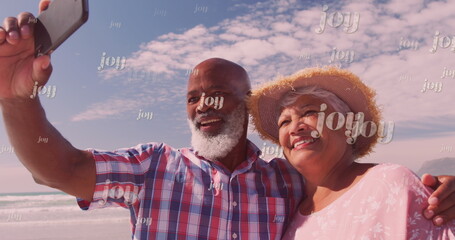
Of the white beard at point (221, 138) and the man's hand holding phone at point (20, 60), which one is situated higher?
the man's hand holding phone at point (20, 60)

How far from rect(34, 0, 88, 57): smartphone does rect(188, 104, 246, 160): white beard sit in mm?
1677

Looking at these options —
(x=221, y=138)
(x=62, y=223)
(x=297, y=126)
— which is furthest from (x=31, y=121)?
(x=62, y=223)

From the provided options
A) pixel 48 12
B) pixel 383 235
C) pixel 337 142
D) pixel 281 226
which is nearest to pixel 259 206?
pixel 281 226

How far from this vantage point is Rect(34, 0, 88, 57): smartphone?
1.63 meters

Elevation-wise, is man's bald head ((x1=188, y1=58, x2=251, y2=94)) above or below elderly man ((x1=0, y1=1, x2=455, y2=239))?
above

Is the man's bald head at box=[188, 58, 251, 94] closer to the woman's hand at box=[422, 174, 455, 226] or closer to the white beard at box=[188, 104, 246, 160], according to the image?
the white beard at box=[188, 104, 246, 160]

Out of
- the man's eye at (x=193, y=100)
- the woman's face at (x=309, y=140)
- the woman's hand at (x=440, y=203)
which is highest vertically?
the man's eye at (x=193, y=100)

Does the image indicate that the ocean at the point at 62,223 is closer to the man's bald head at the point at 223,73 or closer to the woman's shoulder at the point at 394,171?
the man's bald head at the point at 223,73

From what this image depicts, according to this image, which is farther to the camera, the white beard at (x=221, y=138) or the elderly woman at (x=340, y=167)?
the white beard at (x=221, y=138)

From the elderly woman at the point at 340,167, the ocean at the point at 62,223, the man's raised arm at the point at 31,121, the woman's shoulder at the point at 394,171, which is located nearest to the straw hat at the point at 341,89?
the elderly woman at the point at 340,167

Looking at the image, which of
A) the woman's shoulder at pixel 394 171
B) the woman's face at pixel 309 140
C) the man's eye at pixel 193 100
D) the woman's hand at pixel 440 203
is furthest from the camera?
the man's eye at pixel 193 100

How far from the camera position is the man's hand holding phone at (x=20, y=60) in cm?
200

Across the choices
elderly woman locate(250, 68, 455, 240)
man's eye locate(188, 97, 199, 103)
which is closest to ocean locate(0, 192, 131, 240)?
man's eye locate(188, 97, 199, 103)

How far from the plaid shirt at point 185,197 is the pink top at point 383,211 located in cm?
52
